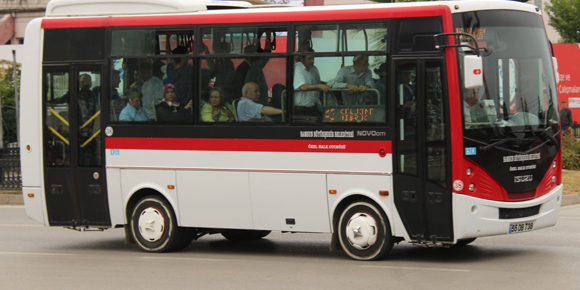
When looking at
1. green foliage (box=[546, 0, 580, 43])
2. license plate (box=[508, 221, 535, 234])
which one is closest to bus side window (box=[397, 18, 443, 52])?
license plate (box=[508, 221, 535, 234])

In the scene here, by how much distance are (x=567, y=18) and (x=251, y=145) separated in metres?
27.0

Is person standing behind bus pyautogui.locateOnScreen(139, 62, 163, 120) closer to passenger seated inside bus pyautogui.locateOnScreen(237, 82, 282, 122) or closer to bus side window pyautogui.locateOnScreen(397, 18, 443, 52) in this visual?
passenger seated inside bus pyautogui.locateOnScreen(237, 82, 282, 122)

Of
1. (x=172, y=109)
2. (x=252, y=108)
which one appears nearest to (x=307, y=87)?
(x=252, y=108)

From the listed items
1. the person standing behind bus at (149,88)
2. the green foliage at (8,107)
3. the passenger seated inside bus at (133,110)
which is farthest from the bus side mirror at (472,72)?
the green foliage at (8,107)

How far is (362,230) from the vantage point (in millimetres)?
9969

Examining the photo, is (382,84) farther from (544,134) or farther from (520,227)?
(520,227)

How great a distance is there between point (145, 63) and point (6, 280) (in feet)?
11.3

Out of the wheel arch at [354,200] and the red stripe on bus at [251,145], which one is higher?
the red stripe on bus at [251,145]

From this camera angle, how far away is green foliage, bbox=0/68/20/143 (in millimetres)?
30694

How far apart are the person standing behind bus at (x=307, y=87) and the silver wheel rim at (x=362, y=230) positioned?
4.48ft

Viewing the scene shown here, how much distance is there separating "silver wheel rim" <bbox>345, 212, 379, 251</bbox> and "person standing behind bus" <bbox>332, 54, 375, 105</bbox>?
1390 mm

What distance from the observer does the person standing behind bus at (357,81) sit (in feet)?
32.5

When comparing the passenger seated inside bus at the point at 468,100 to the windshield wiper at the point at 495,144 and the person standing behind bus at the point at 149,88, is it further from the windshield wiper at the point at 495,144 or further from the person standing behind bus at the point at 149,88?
the person standing behind bus at the point at 149,88

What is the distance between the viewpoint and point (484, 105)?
9.47m
